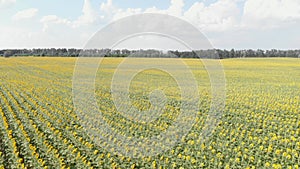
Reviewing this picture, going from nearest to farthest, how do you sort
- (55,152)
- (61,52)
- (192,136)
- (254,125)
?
(55,152) < (192,136) < (254,125) < (61,52)

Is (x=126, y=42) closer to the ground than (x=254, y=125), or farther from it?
farther from it

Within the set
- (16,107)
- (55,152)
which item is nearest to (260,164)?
(55,152)

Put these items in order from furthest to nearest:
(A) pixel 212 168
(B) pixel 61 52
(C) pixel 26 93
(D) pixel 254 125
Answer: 1. (B) pixel 61 52
2. (C) pixel 26 93
3. (D) pixel 254 125
4. (A) pixel 212 168

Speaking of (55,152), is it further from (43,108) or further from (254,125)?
(254,125)

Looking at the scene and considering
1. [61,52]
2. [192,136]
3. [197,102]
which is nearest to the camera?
[192,136]

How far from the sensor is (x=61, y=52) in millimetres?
62531

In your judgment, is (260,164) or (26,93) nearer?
(260,164)

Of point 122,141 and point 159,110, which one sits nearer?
point 122,141

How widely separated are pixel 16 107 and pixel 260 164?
320 inches

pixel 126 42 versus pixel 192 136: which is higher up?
pixel 126 42

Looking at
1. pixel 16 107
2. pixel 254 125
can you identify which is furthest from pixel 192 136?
pixel 16 107

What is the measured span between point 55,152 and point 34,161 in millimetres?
470

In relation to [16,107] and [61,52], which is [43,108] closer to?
[16,107]

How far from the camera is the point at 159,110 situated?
1171 cm
